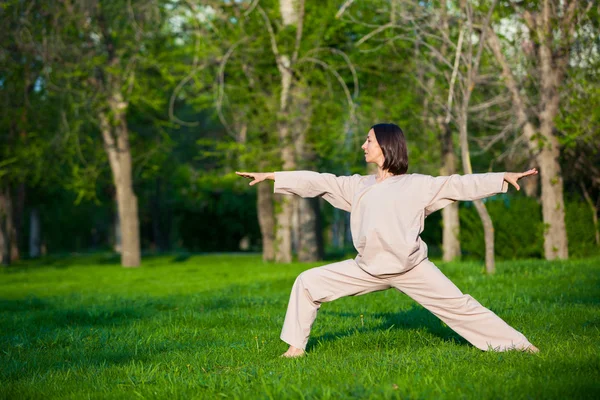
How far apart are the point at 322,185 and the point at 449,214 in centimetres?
1616

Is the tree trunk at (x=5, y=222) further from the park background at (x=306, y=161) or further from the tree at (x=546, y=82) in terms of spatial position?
the tree at (x=546, y=82)

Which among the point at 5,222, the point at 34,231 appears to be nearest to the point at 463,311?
the point at 5,222

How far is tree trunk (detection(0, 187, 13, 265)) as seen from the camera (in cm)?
2875

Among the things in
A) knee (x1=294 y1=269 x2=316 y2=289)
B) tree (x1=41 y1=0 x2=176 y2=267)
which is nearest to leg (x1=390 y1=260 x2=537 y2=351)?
knee (x1=294 y1=269 x2=316 y2=289)

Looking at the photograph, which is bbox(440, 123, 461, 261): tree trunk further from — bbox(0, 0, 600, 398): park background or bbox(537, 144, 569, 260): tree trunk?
bbox(537, 144, 569, 260): tree trunk

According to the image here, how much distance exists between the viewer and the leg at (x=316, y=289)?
5.96 meters

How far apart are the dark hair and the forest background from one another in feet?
23.9

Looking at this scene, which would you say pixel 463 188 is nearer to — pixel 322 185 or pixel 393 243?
pixel 393 243

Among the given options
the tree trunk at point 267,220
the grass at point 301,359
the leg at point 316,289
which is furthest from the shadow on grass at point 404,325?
the tree trunk at point 267,220

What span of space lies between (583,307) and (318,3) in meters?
15.8

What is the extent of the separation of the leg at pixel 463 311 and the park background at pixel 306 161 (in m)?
0.19

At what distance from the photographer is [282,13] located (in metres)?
22.5

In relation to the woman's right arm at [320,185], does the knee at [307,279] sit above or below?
below

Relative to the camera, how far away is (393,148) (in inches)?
233
